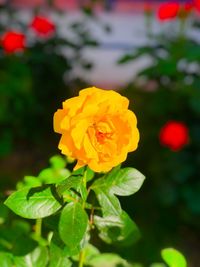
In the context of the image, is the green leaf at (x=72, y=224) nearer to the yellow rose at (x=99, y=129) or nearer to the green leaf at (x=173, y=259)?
the yellow rose at (x=99, y=129)

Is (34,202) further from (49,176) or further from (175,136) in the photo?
(175,136)

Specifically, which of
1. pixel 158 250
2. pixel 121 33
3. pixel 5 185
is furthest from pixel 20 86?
pixel 121 33

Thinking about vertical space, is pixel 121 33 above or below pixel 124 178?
below

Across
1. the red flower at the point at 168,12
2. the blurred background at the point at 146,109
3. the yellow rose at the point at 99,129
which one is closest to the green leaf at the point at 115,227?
the yellow rose at the point at 99,129

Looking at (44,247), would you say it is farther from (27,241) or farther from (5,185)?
(5,185)

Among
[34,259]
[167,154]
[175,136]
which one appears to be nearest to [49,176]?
[34,259]

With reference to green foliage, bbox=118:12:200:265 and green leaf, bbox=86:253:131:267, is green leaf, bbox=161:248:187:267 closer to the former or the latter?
green leaf, bbox=86:253:131:267
